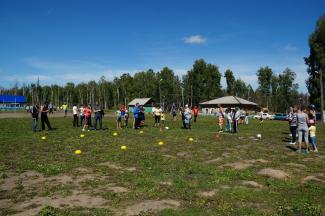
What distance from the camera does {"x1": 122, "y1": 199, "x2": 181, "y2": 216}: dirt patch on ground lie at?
6621 millimetres

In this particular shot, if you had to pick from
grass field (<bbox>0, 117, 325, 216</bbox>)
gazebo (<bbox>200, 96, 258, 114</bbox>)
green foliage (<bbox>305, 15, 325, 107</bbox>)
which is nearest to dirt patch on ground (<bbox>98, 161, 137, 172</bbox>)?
grass field (<bbox>0, 117, 325, 216</bbox>)

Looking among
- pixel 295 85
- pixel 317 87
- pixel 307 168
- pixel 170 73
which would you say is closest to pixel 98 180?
pixel 307 168

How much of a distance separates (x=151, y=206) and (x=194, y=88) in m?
104

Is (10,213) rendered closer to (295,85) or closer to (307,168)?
Result: (307,168)

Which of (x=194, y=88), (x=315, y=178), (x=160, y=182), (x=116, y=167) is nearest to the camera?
(x=160, y=182)

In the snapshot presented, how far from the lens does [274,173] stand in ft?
32.7

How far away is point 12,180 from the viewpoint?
30.2 ft

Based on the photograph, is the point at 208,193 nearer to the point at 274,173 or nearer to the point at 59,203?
the point at 274,173

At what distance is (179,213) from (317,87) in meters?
59.9

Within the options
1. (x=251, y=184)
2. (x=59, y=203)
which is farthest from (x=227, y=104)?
(x=59, y=203)

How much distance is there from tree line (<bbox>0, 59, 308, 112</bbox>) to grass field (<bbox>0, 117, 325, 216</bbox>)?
7950cm

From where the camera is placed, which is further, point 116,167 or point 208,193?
point 116,167

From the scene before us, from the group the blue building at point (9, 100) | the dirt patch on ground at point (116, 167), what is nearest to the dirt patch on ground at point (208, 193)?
the dirt patch on ground at point (116, 167)

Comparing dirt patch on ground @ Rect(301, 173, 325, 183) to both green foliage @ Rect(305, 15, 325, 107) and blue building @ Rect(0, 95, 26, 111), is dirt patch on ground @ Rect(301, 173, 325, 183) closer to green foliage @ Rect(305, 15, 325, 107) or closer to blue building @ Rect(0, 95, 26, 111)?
green foliage @ Rect(305, 15, 325, 107)
